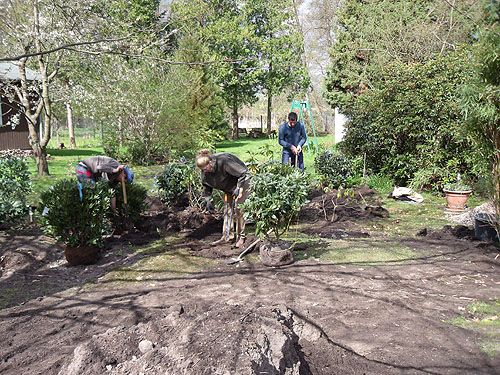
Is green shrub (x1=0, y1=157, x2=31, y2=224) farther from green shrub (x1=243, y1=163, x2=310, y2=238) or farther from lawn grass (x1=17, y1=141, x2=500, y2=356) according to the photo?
green shrub (x1=243, y1=163, x2=310, y2=238)

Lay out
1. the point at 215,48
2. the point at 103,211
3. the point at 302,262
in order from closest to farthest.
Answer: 1. the point at 302,262
2. the point at 103,211
3. the point at 215,48

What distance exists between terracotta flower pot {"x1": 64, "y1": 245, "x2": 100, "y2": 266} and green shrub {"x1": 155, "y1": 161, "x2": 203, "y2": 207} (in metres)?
2.23

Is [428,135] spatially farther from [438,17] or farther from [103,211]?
[438,17]

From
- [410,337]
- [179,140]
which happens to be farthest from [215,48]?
[410,337]

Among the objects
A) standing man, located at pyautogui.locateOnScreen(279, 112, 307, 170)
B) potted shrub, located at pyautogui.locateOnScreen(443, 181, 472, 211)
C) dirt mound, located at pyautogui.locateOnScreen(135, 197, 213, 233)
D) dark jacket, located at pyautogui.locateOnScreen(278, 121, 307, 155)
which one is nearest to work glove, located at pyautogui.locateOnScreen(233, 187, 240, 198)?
dirt mound, located at pyautogui.locateOnScreen(135, 197, 213, 233)

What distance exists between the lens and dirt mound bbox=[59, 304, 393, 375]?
2373 millimetres

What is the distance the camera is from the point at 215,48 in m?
33.0

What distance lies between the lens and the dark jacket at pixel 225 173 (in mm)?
5488

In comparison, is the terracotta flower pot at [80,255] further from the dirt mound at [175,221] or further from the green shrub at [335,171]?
the green shrub at [335,171]

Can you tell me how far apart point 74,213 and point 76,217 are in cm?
6

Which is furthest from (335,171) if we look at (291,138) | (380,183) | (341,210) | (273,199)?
(273,199)

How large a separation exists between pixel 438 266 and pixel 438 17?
14.5 meters

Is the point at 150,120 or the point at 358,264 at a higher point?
the point at 150,120

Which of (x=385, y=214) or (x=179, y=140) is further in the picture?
(x=179, y=140)
